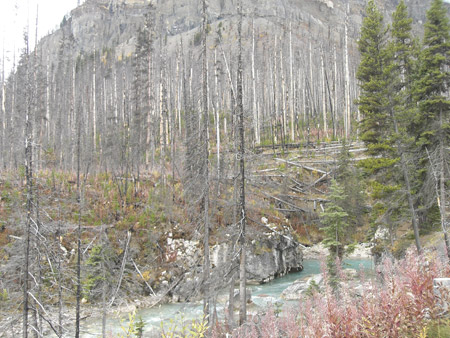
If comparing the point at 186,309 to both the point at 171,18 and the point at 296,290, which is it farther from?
the point at 171,18

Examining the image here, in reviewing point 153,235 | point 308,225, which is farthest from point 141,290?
point 308,225

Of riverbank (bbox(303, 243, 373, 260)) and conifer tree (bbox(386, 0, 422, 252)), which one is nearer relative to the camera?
conifer tree (bbox(386, 0, 422, 252))

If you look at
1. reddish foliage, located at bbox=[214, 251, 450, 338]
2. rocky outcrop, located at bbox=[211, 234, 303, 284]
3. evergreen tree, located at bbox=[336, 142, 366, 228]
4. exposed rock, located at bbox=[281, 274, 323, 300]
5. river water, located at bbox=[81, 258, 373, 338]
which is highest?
evergreen tree, located at bbox=[336, 142, 366, 228]

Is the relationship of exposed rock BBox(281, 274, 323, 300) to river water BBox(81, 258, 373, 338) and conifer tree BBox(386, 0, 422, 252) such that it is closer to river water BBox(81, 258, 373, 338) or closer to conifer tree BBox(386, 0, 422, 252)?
river water BBox(81, 258, 373, 338)

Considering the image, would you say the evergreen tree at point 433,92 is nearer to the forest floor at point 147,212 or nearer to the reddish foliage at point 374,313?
the forest floor at point 147,212

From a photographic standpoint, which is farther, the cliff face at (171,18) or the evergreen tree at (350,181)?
the cliff face at (171,18)

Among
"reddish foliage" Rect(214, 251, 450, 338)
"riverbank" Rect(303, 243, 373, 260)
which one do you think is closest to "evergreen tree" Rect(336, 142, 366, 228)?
"riverbank" Rect(303, 243, 373, 260)

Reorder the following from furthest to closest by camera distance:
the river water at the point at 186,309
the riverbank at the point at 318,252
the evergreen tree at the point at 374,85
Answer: the riverbank at the point at 318,252 < the evergreen tree at the point at 374,85 < the river water at the point at 186,309

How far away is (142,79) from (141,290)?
18.3 m

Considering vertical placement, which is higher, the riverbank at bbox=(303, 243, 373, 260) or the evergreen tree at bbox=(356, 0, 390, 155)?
the evergreen tree at bbox=(356, 0, 390, 155)

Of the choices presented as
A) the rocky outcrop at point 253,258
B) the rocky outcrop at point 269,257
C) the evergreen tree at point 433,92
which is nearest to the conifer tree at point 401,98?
the evergreen tree at point 433,92

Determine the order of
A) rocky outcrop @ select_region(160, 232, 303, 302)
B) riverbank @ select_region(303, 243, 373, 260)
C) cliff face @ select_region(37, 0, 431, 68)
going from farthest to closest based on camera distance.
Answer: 1. cliff face @ select_region(37, 0, 431, 68)
2. riverbank @ select_region(303, 243, 373, 260)
3. rocky outcrop @ select_region(160, 232, 303, 302)

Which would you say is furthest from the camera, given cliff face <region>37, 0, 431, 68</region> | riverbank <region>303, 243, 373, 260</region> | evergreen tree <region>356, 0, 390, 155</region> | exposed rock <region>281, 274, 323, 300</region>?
cliff face <region>37, 0, 431, 68</region>

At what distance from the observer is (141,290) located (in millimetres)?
17891
